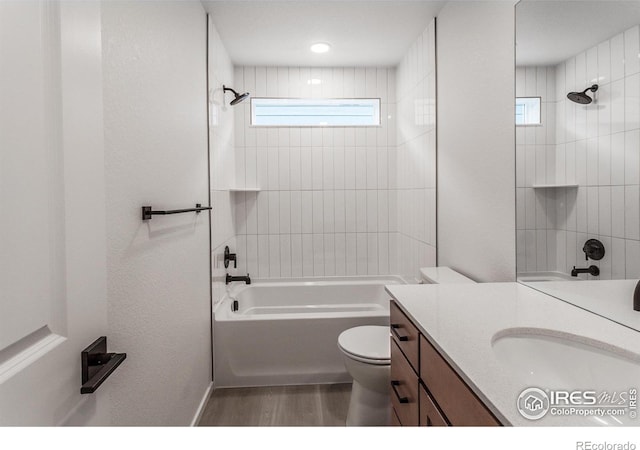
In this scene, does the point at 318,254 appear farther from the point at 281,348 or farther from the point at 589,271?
the point at 589,271

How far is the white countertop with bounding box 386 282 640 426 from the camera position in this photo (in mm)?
726

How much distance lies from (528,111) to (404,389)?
1.21 m

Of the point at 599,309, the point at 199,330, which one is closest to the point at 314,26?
the point at 199,330

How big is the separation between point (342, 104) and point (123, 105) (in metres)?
2.50

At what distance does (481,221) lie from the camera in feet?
6.20

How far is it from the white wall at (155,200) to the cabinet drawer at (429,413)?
0.98 metres

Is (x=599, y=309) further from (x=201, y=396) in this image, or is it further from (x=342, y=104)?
(x=342, y=104)

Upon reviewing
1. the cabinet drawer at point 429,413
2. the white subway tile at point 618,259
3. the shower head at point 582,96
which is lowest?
the cabinet drawer at point 429,413

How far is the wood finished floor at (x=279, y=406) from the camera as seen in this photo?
209 cm

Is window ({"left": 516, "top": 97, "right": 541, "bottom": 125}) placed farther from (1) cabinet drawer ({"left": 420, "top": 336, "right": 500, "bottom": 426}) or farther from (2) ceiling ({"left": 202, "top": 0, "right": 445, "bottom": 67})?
(2) ceiling ({"left": 202, "top": 0, "right": 445, "bottom": 67})

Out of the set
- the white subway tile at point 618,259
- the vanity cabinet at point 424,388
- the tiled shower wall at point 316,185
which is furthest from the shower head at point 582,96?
the tiled shower wall at point 316,185

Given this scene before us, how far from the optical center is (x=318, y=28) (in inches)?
101

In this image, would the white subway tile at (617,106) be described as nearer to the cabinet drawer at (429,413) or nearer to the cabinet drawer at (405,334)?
the cabinet drawer at (405,334)

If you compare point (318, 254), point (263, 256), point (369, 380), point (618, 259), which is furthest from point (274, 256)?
point (618, 259)
